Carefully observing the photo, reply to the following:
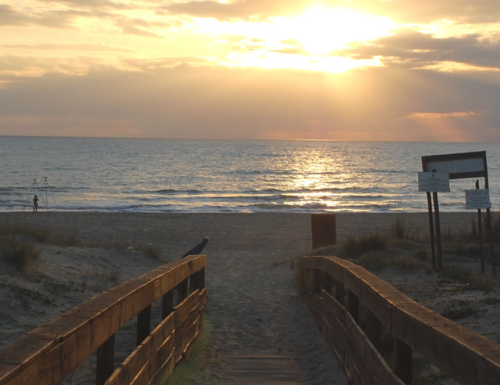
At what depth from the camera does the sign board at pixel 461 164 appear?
9.26m

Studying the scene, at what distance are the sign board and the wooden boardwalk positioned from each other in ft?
15.7

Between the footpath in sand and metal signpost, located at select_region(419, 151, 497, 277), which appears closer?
the footpath in sand

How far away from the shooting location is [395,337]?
11.3ft

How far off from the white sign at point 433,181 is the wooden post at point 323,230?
16.8ft

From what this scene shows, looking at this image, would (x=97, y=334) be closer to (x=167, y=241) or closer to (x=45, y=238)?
(x=45, y=238)

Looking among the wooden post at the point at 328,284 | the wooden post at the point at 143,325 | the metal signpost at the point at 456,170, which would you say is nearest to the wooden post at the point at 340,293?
the wooden post at the point at 328,284

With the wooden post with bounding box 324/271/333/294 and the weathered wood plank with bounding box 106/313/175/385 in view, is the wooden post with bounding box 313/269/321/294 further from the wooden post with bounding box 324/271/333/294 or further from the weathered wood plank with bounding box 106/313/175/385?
the weathered wood plank with bounding box 106/313/175/385

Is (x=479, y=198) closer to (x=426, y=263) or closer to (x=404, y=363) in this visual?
(x=426, y=263)

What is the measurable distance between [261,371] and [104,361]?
2.77 meters

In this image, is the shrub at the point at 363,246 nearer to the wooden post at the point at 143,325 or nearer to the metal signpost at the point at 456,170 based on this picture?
the metal signpost at the point at 456,170

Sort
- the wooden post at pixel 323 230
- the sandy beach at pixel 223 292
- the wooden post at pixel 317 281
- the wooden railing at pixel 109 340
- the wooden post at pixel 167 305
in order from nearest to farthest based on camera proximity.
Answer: the wooden railing at pixel 109 340, the wooden post at pixel 167 305, the sandy beach at pixel 223 292, the wooden post at pixel 317 281, the wooden post at pixel 323 230

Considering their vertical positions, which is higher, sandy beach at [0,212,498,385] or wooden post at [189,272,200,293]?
wooden post at [189,272,200,293]

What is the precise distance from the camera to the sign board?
9258 mm

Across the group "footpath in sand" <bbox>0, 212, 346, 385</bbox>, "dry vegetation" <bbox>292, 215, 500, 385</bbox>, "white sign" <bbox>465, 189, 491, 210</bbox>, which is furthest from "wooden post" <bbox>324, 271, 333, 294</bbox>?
"white sign" <bbox>465, 189, 491, 210</bbox>
